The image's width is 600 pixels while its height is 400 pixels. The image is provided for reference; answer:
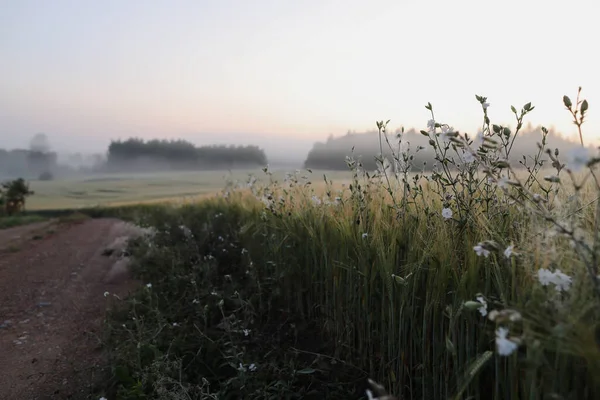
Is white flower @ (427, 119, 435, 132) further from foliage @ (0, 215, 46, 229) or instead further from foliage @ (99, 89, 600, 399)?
foliage @ (0, 215, 46, 229)

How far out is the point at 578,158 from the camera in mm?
915

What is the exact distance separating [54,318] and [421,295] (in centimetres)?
412

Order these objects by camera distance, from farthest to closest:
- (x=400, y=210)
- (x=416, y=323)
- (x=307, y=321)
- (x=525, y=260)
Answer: (x=307, y=321), (x=400, y=210), (x=416, y=323), (x=525, y=260)

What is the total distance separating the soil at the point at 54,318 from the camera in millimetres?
3004

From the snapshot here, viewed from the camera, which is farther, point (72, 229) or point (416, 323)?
point (72, 229)

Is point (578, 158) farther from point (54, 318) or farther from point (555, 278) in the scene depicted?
point (54, 318)

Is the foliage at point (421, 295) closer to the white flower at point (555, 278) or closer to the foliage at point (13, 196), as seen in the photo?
the white flower at point (555, 278)

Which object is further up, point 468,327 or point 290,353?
point 468,327

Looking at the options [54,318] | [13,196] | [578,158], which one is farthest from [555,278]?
[13,196]

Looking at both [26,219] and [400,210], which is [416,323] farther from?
[26,219]

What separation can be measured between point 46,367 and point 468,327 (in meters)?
3.22

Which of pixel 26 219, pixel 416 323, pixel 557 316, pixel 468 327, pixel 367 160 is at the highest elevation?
pixel 367 160

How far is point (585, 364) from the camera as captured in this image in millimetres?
1145

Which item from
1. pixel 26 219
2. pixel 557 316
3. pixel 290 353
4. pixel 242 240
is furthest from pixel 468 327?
pixel 26 219
